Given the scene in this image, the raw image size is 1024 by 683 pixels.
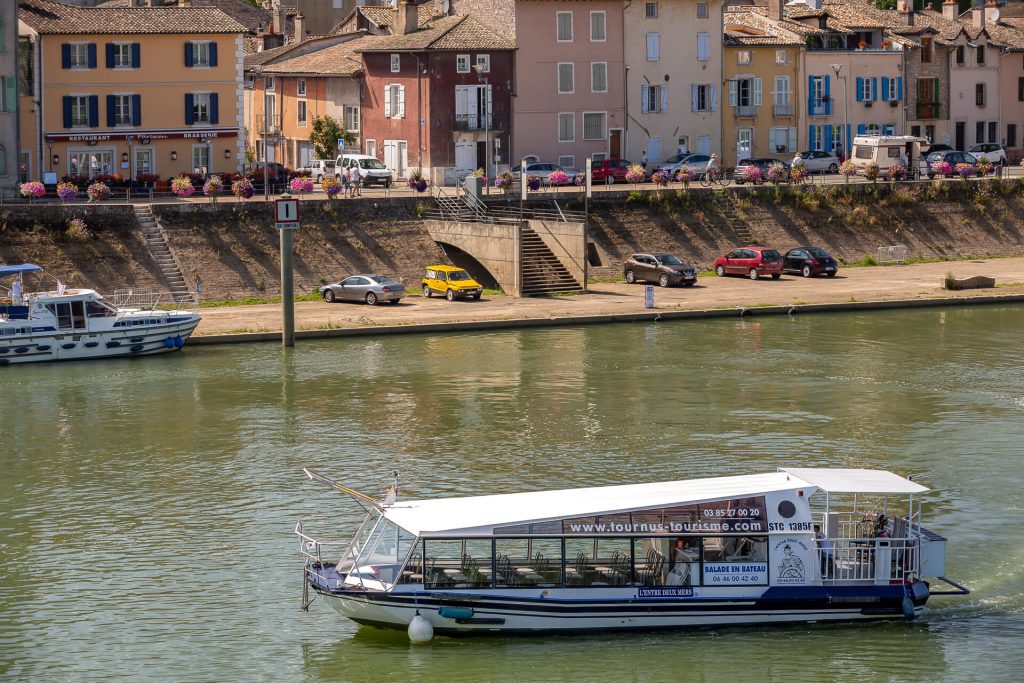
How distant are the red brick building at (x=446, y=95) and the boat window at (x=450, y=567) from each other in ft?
190

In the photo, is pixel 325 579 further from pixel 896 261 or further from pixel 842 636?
pixel 896 261

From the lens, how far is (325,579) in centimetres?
2944

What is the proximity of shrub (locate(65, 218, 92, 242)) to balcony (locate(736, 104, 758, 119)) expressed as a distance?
43192 mm

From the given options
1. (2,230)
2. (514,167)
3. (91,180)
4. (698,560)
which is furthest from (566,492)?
(514,167)

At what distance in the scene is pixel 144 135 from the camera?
81.8 meters

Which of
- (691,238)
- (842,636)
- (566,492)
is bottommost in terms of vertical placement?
(842,636)

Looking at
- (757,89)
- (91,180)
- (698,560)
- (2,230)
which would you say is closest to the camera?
(698,560)

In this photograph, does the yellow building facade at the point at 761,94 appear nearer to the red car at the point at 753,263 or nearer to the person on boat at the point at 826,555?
the red car at the point at 753,263

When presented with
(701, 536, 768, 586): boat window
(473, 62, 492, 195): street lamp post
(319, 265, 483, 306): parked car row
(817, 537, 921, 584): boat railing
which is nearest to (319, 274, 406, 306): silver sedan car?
(319, 265, 483, 306): parked car row

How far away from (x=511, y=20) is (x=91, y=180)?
86.3ft

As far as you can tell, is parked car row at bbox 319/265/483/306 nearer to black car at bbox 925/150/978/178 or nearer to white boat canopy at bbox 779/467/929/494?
black car at bbox 925/150/978/178

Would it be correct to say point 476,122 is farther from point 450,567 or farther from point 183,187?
point 450,567

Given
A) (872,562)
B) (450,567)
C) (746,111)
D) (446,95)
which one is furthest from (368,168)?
(872,562)

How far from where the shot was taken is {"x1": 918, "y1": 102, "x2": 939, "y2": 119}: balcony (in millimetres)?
103875
